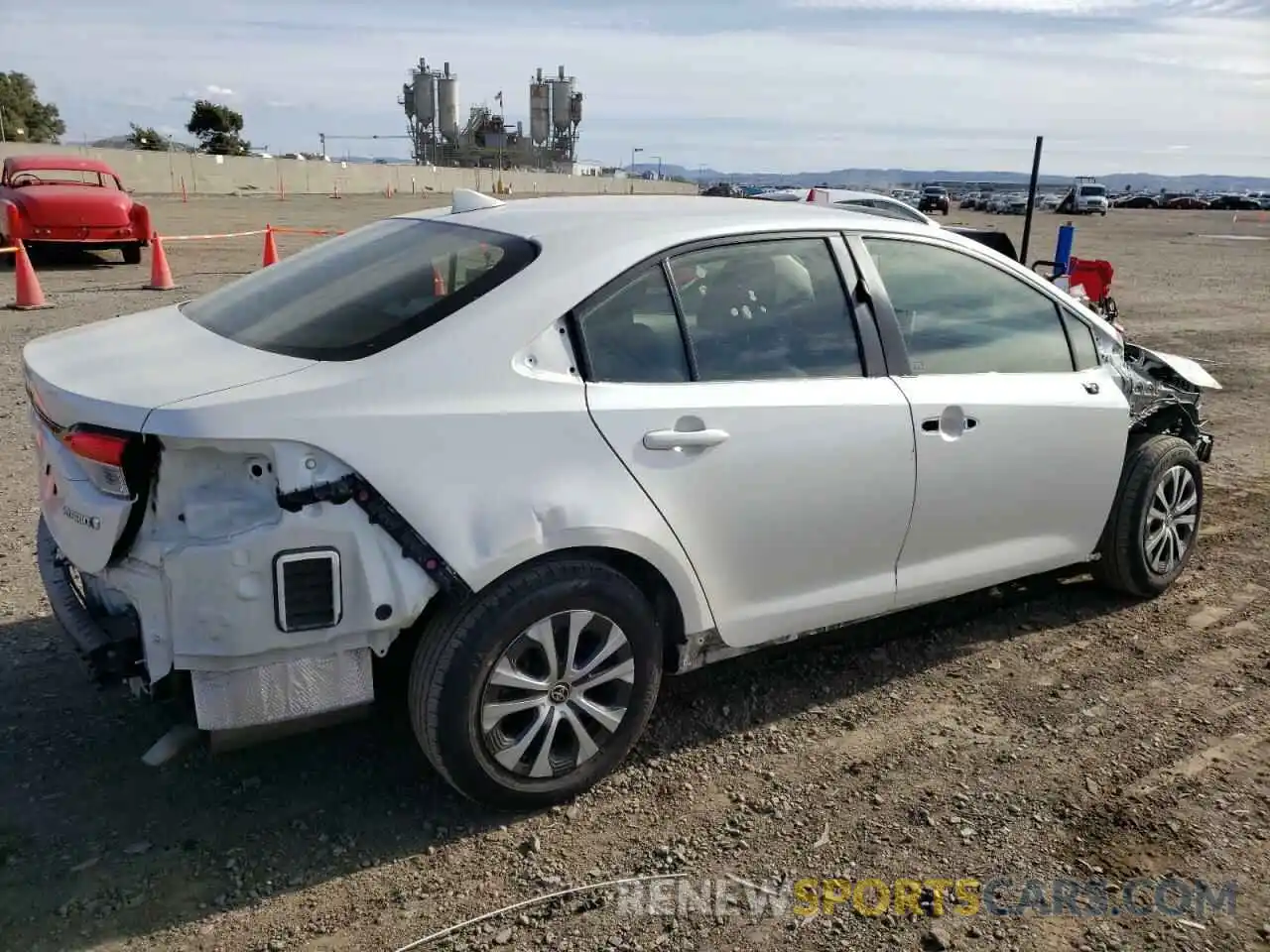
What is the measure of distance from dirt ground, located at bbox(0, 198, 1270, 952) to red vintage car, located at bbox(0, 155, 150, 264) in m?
12.7

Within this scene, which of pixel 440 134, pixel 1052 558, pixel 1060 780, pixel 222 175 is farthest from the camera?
pixel 440 134

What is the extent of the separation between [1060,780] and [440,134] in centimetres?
11033

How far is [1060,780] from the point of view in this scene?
335 centimetres

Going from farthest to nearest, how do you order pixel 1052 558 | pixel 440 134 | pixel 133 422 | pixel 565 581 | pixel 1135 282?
pixel 440 134 < pixel 1135 282 < pixel 1052 558 < pixel 565 581 < pixel 133 422

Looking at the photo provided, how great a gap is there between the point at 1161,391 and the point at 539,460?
308 centimetres

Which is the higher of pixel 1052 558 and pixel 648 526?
pixel 648 526

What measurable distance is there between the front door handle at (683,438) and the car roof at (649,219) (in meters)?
0.57

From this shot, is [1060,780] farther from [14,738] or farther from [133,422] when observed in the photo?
[14,738]

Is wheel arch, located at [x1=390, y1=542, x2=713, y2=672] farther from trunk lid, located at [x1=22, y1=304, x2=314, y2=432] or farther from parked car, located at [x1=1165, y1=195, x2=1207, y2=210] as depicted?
parked car, located at [x1=1165, y1=195, x2=1207, y2=210]

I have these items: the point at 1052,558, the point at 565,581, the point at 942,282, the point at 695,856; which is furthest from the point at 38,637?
the point at 1052,558

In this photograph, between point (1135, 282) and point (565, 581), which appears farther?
point (1135, 282)

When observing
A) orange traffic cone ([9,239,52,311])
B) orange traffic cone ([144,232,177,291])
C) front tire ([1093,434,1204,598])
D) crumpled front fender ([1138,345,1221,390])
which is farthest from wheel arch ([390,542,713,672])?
orange traffic cone ([144,232,177,291])

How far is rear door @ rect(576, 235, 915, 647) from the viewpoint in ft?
10.1

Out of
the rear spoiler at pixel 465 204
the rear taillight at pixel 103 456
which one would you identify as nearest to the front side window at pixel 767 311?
the rear spoiler at pixel 465 204
